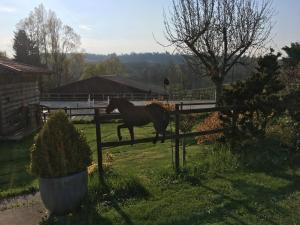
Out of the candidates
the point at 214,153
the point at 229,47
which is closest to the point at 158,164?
the point at 214,153

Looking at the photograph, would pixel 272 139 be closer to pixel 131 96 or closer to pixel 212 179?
pixel 212 179

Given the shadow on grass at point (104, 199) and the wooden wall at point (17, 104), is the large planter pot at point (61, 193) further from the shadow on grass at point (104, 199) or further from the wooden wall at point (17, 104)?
the wooden wall at point (17, 104)

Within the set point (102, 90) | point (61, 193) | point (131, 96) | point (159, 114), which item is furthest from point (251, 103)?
point (102, 90)

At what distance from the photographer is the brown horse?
7.18 metres

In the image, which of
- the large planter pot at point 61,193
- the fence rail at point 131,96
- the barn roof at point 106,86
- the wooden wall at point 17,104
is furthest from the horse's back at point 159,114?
the barn roof at point 106,86

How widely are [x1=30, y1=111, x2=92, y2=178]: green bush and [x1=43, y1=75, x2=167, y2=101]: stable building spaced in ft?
140

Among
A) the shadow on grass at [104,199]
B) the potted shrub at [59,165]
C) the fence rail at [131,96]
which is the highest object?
the potted shrub at [59,165]

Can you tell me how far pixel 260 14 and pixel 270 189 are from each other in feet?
47.9

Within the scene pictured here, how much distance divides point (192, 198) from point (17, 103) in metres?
15.3

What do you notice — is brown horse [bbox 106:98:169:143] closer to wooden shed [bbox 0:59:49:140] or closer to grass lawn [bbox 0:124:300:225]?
grass lawn [bbox 0:124:300:225]

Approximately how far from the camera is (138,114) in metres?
7.32

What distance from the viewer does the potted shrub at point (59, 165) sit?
20.0 feet

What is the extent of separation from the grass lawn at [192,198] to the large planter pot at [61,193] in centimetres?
20

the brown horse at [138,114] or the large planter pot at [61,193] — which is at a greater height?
the brown horse at [138,114]
